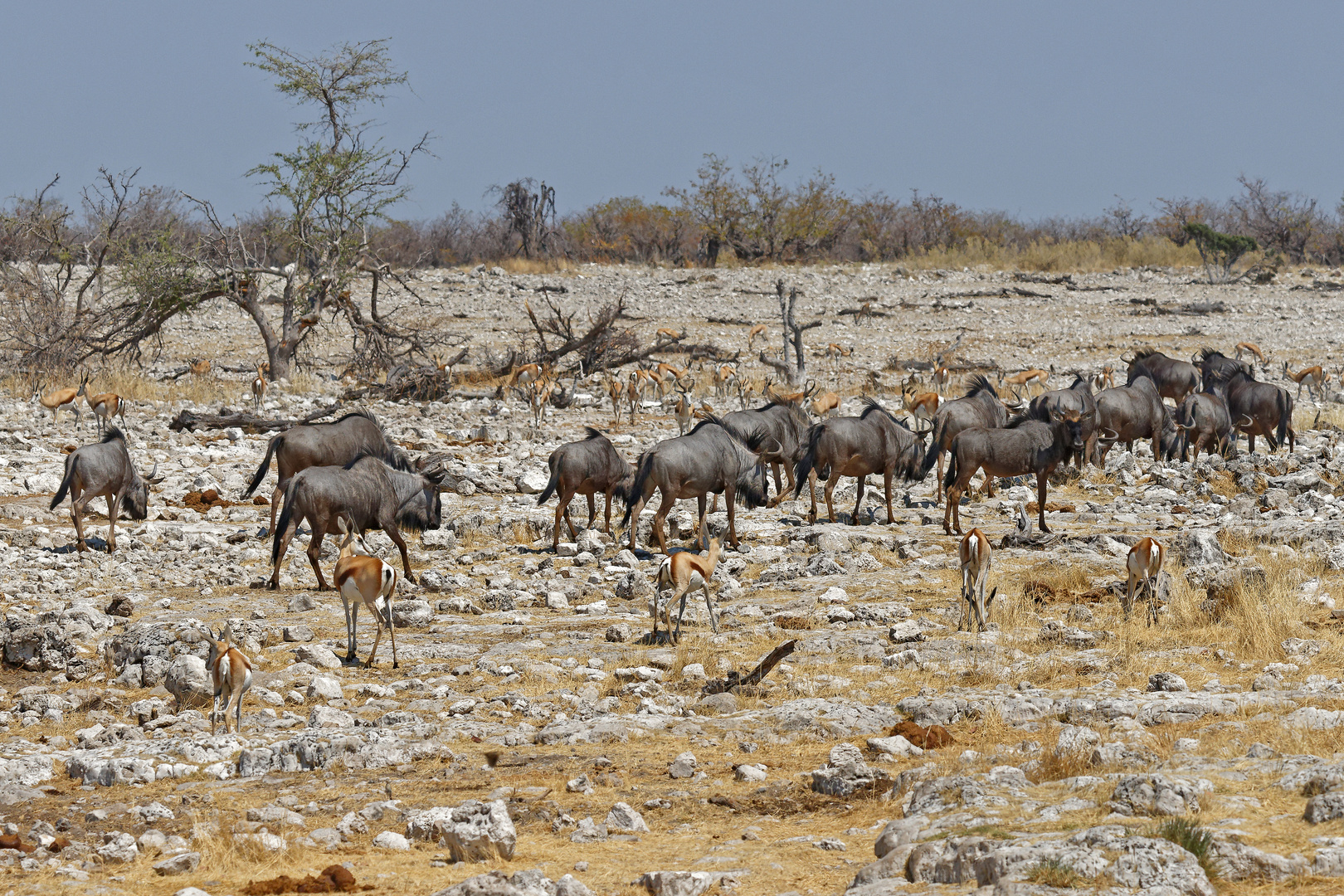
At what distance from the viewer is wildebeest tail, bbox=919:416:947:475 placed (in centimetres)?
1488

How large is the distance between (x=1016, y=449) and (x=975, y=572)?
4.89m

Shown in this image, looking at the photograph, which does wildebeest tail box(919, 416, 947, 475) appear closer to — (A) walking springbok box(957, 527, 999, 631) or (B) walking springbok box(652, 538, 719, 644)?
(A) walking springbok box(957, 527, 999, 631)

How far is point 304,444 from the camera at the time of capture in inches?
526

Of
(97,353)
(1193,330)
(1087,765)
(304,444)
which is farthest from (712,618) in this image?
(1193,330)

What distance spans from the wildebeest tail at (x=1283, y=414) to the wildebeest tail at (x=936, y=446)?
5.88 meters

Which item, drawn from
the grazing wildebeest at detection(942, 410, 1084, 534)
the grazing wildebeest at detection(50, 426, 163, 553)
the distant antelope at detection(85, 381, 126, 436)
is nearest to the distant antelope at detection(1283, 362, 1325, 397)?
the grazing wildebeest at detection(942, 410, 1084, 534)

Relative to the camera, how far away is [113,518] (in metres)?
12.2

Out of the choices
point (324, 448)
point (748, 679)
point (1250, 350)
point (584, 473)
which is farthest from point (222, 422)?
point (1250, 350)

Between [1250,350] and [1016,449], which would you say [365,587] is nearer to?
[1016,449]

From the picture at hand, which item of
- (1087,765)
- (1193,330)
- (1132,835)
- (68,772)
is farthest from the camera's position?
(1193,330)

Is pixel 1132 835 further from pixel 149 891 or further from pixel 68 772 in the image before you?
pixel 68 772

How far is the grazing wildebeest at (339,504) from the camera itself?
10.9 metres

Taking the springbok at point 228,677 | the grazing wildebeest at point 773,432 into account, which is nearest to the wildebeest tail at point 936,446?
the grazing wildebeest at point 773,432

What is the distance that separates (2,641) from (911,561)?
7.13 metres
